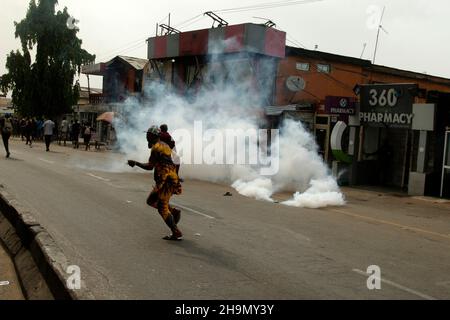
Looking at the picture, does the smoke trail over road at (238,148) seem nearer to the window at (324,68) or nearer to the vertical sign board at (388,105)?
the vertical sign board at (388,105)

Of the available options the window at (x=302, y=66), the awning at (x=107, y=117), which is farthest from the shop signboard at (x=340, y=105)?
the awning at (x=107, y=117)

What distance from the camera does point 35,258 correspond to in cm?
627

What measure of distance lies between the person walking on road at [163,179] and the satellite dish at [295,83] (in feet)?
56.9

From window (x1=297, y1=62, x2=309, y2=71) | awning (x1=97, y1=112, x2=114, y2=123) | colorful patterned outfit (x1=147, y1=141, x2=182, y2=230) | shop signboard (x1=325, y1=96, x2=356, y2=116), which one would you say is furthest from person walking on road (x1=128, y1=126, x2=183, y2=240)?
awning (x1=97, y1=112, x2=114, y2=123)

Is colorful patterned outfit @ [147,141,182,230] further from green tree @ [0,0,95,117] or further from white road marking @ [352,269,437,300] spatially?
green tree @ [0,0,95,117]

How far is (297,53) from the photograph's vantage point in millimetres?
25203

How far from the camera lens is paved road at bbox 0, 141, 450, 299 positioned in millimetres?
5586

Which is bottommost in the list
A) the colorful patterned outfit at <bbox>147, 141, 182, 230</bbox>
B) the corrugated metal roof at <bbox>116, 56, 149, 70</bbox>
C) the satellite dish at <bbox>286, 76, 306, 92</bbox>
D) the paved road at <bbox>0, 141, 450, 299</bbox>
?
the paved road at <bbox>0, 141, 450, 299</bbox>

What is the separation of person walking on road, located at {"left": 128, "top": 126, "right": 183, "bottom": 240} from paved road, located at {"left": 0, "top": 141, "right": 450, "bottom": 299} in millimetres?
363

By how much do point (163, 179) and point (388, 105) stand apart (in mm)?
12760

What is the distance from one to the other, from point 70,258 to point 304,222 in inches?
197

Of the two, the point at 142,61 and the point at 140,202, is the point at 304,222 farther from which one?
the point at 142,61

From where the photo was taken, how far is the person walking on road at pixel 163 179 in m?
7.58

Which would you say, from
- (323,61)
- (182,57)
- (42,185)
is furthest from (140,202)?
(182,57)
